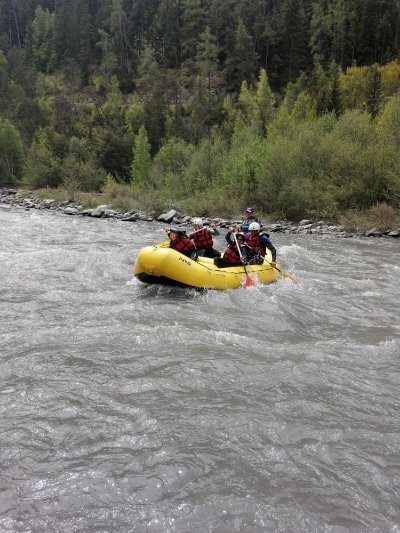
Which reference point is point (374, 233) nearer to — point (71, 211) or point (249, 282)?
point (249, 282)

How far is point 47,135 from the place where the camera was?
123 ft

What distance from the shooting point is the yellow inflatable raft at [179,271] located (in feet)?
26.5

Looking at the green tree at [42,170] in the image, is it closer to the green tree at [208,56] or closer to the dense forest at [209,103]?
the dense forest at [209,103]

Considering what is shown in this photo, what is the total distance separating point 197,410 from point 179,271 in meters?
4.08

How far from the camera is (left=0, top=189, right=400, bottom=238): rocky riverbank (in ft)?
54.8

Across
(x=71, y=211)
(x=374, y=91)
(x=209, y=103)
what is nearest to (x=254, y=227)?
(x=71, y=211)

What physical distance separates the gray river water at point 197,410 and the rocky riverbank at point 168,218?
28.2 ft

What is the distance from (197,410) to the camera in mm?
4344

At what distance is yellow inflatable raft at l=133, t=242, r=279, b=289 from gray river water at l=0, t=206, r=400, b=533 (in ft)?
0.84

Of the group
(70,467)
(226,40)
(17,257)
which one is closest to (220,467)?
(70,467)

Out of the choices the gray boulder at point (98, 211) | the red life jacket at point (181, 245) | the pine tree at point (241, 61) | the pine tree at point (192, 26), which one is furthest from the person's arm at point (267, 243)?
the pine tree at point (192, 26)

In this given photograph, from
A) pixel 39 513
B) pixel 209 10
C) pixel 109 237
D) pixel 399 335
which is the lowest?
pixel 109 237

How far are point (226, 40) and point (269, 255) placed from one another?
178 ft

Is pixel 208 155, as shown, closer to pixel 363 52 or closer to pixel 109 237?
pixel 109 237
